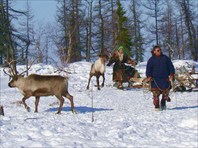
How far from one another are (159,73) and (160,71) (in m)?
0.06

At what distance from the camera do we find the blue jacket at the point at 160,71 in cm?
1007

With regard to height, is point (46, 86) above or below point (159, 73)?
below

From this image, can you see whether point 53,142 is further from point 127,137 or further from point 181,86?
point 181,86

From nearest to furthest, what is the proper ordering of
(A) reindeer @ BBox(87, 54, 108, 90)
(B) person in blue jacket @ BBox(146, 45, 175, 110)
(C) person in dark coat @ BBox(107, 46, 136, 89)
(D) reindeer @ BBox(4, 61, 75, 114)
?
1. (B) person in blue jacket @ BBox(146, 45, 175, 110)
2. (D) reindeer @ BBox(4, 61, 75, 114)
3. (C) person in dark coat @ BBox(107, 46, 136, 89)
4. (A) reindeer @ BBox(87, 54, 108, 90)

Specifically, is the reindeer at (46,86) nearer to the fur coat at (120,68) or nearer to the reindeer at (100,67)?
the fur coat at (120,68)

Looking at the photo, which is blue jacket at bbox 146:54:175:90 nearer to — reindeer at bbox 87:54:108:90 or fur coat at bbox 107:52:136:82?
fur coat at bbox 107:52:136:82

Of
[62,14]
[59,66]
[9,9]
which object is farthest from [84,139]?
[62,14]

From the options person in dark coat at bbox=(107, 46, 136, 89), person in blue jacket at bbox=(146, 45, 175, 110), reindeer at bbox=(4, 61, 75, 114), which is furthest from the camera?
person in dark coat at bbox=(107, 46, 136, 89)

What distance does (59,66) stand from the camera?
23.7m

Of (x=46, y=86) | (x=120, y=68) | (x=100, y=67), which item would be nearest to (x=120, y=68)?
(x=120, y=68)

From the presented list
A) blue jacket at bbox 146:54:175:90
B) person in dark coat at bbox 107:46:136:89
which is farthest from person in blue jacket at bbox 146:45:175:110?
person in dark coat at bbox 107:46:136:89

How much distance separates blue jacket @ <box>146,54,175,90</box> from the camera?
10.1 metres

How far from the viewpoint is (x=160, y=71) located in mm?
10078

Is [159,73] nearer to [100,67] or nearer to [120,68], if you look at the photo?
[120,68]
